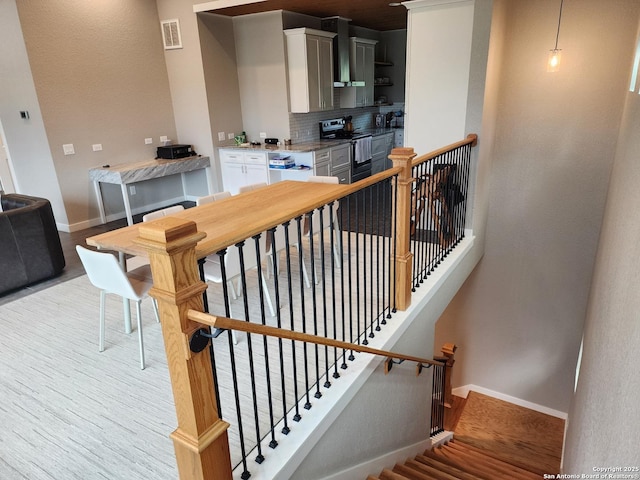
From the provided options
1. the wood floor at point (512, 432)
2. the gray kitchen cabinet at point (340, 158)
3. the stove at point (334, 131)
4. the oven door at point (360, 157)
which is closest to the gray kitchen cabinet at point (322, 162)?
the gray kitchen cabinet at point (340, 158)

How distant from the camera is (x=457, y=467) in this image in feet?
11.8

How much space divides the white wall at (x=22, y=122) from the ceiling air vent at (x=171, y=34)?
6.31 feet

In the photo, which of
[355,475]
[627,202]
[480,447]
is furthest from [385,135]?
[355,475]

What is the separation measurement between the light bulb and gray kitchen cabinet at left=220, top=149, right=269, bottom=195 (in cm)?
376

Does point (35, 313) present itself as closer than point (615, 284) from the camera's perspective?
No

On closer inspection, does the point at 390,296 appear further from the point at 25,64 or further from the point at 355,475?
the point at 25,64

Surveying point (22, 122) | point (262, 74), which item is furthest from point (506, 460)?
point (22, 122)

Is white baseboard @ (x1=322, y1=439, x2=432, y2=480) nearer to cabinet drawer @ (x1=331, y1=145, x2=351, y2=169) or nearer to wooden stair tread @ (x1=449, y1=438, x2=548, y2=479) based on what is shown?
wooden stair tread @ (x1=449, y1=438, x2=548, y2=479)

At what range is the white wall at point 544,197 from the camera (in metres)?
4.02

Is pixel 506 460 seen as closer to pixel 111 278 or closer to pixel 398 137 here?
pixel 111 278

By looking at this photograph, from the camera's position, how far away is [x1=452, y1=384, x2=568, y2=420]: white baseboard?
217 inches

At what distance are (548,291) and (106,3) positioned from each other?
21.8 feet

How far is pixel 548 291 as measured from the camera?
197 inches

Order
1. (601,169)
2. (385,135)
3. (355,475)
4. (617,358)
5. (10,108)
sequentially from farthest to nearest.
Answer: (385,135), (10,108), (601,169), (355,475), (617,358)
